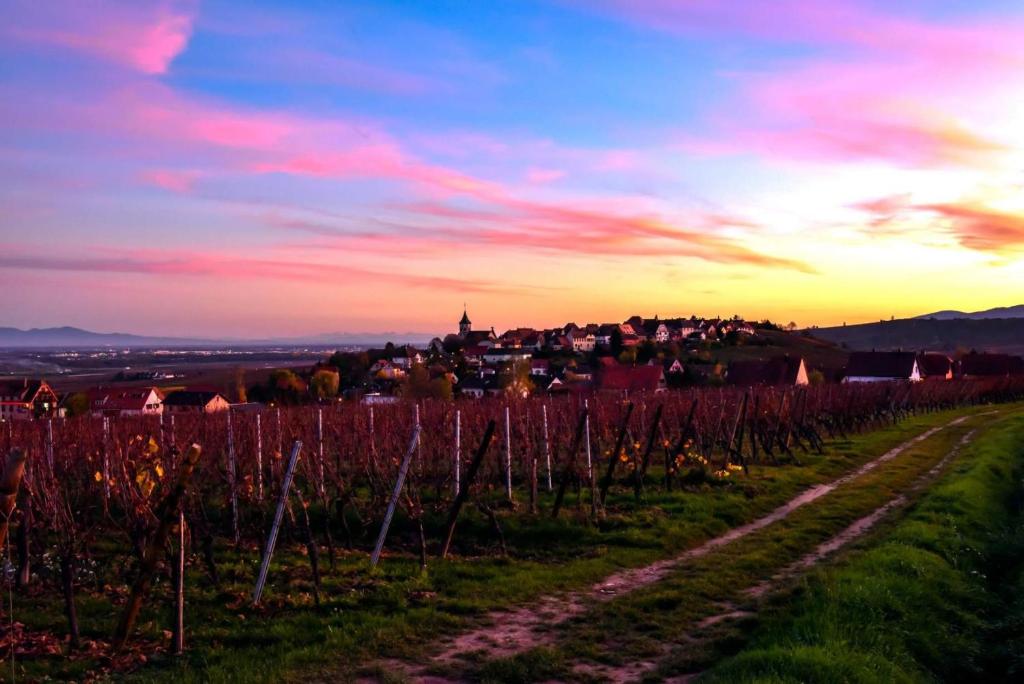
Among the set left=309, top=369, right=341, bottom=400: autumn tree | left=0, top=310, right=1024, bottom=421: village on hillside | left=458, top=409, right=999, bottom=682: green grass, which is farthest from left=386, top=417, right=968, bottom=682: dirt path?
left=309, top=369, right=341, bottom=400: autumn tree

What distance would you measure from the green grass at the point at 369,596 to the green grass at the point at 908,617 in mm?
1511

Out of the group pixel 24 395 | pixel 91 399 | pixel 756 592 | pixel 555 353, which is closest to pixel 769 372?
pixel 555 353

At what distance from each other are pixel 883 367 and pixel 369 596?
7953 cm

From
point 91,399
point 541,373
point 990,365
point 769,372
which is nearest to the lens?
point 91,399

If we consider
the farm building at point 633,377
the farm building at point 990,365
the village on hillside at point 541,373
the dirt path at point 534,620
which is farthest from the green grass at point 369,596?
the farm building at point 990,365

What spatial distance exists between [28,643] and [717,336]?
123196 millimetres

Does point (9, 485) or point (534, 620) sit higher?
point (9, 485)

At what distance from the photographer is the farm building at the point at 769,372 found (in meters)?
73.2

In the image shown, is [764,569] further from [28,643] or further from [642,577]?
[28,643]

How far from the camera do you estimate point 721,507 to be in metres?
15.3

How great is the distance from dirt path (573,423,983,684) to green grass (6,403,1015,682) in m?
0.41

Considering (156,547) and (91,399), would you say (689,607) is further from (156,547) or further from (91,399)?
(91,399)

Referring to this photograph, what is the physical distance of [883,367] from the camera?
261ft

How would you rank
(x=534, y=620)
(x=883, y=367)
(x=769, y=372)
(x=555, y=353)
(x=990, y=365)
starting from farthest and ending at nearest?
1. (x=555, y=353)
2. (x=990, y=365)
3. (x=883, y=367)
4. (x=769, y=372)
5. (x=534, y=620)
